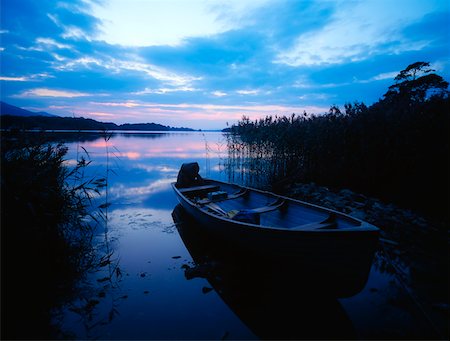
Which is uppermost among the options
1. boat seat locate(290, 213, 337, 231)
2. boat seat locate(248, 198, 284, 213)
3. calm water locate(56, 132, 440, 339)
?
boat seat locate(290, 213, 337, 231)

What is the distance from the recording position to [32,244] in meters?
4.05

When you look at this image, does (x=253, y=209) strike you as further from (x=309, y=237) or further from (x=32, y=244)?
(x=32, y=244)

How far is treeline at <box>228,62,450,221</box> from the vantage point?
822cm

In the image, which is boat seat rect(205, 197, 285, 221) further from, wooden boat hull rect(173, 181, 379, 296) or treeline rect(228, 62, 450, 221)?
treeline rect(228, 62, 450, 221)

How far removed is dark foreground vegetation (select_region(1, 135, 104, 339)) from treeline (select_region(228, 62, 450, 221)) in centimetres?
900

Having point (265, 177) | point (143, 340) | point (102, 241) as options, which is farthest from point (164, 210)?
point (143, 340)

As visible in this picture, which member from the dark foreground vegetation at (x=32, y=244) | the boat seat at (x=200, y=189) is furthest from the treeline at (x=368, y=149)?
the dark foreground vegetation at (x=32, y=244)

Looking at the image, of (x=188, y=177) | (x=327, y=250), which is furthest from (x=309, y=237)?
(x=188, y=177)

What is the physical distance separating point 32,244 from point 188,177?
21.4 feet

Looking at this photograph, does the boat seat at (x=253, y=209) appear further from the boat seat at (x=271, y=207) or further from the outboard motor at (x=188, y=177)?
the outboard motor at (x=188, y=177)

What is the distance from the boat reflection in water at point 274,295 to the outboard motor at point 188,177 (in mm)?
4412

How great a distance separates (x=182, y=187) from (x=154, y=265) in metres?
4.76

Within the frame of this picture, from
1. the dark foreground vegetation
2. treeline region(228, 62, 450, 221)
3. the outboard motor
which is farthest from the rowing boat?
treeline region(228, 62, 450, 221)

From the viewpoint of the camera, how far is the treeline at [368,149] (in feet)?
27.0
